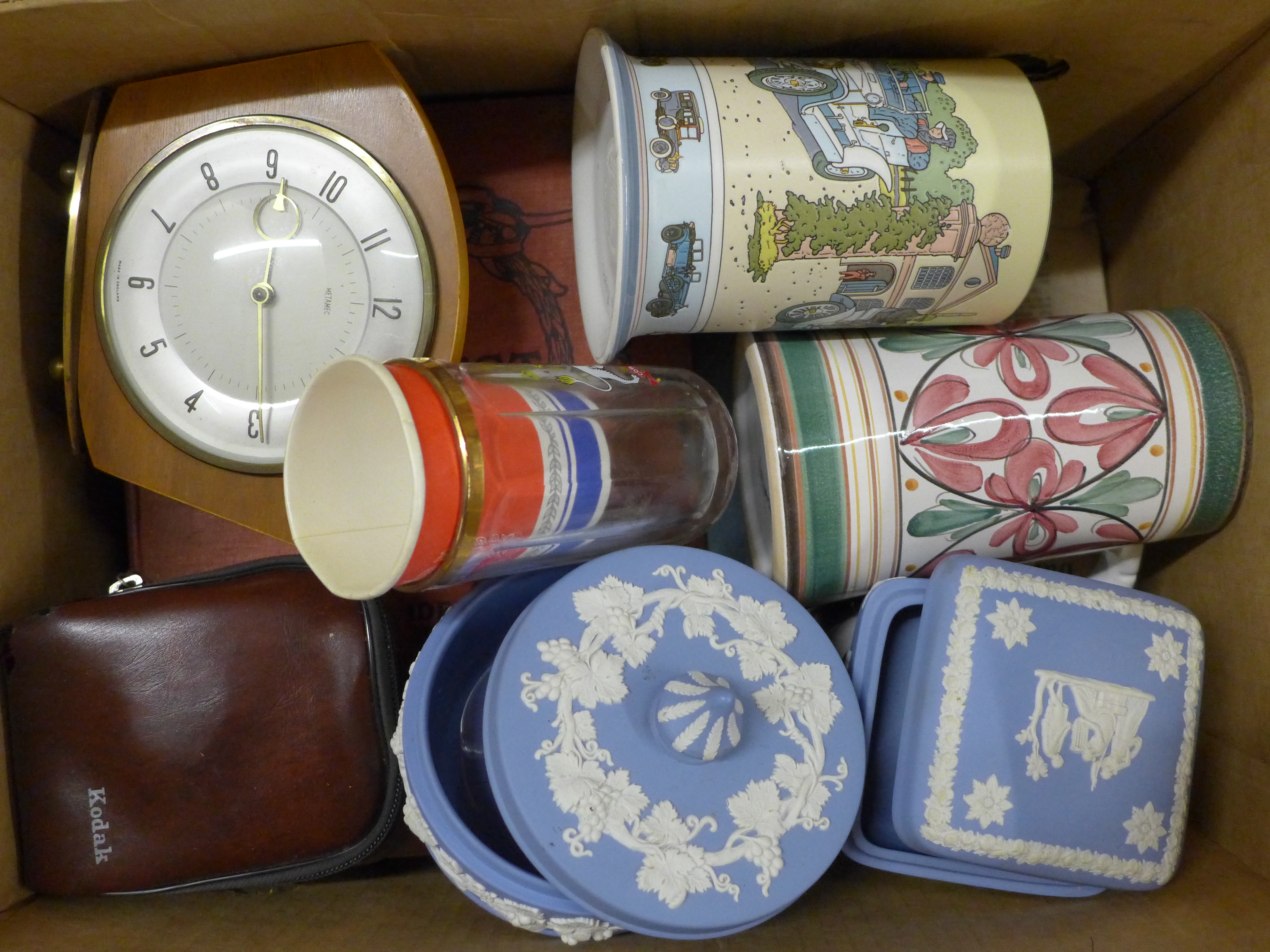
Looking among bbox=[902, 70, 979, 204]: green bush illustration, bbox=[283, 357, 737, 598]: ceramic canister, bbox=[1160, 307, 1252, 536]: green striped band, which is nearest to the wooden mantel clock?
bbox=[283, 357, 737, 598]: ceramic canister

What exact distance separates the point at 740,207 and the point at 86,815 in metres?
0.73

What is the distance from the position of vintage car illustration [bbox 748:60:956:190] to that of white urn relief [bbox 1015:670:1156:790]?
0.42m

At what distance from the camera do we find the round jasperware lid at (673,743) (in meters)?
0.60

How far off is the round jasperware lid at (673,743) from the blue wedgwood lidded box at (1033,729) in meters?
0.06

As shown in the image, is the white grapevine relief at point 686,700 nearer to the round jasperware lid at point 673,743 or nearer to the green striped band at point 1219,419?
the round jasperware lid at point 673,743

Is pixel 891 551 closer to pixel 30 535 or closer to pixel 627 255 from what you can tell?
pixel 627 255

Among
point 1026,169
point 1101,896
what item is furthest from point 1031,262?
point 1101,896

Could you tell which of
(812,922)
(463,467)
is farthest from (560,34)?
(812,922)

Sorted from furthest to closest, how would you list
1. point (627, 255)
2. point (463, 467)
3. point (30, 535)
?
1. point (30, 535)
2. point (627, 255)
3. point (463, 467)

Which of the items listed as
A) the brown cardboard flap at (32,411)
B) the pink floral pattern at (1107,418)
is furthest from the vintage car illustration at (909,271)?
the brown cardboard flap at (32,411)

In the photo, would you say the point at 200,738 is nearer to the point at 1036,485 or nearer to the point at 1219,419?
the point at 1036,485

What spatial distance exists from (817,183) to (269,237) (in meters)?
0.46

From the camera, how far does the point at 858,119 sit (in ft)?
2.18

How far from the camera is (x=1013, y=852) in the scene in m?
0.67
